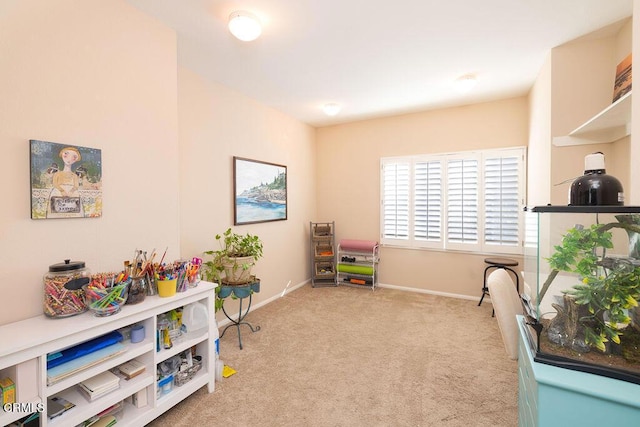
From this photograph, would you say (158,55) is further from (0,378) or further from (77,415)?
(77,415)

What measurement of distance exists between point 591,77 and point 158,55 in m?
3.42

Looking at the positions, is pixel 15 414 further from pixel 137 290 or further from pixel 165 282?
pixel 165 282

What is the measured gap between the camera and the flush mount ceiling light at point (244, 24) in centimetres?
196

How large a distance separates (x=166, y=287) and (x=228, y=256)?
1030 mm

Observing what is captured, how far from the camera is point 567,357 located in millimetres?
952

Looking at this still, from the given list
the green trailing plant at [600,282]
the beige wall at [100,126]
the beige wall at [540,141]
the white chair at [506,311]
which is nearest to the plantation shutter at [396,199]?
the beige wall at [540,141]

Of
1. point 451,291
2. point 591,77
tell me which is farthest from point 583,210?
point 451,291

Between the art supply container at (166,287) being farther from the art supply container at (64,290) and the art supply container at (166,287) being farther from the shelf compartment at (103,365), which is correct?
the art supply container at (64,290)

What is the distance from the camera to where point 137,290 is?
1.72 m

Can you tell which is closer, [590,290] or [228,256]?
[590,290]

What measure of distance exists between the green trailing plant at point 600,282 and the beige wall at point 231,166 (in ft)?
9.43

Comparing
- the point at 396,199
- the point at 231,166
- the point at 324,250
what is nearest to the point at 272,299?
the point at 324,250

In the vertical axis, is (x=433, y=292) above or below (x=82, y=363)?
below

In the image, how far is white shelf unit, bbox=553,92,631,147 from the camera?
1561 millimetres
